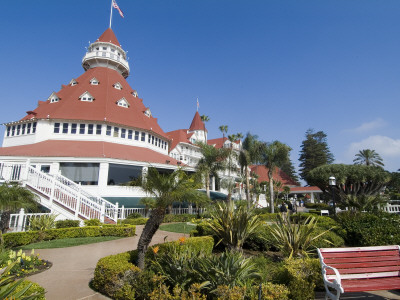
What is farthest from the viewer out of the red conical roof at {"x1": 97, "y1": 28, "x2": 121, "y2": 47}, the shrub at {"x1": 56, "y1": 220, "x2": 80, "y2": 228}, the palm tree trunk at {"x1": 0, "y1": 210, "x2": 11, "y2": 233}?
the red conical roof at {"x1": 97, "y1": 28, "x2": 121, "y2": 47}

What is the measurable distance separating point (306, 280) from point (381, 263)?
66.8 inches

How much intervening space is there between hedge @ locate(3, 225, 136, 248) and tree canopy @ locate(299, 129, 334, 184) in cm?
6649

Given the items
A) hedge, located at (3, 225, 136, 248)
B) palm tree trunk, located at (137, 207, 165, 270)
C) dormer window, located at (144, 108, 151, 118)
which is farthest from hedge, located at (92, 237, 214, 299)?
dormer window, located at (144, 108, 151, 118)

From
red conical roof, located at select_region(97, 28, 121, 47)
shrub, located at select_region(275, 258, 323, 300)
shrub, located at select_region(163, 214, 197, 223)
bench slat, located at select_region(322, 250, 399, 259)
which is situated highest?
red conical roof, located at select_region(97, 28, 121, 47)

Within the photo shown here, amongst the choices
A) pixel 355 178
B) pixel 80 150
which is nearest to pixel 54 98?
pixel 80 150

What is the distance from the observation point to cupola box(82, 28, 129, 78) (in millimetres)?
34766

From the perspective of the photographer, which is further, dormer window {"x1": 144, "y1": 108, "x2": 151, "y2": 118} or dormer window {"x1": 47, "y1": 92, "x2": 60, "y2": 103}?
dormer window {"x1": 144, "y1": 108, "x2": 151, "y2": 118}

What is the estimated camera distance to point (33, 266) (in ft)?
21.1

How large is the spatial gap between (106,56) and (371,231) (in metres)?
37.8

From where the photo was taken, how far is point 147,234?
18.7 ft

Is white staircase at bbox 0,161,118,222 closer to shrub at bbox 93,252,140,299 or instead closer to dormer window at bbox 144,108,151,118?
shrub at bbox 93,252,140,299

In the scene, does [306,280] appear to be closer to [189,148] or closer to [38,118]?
[38,118]

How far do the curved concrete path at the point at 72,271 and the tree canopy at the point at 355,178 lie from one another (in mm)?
30706

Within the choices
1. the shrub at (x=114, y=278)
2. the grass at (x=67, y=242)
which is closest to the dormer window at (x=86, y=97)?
the grass at (x=67, y=242)
